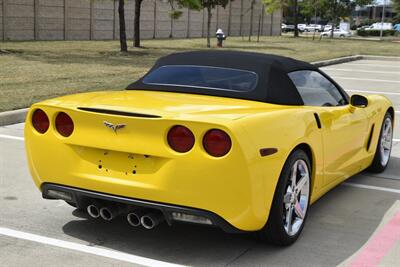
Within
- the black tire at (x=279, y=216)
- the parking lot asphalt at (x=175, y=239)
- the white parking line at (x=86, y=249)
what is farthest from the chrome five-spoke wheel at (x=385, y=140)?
the white parking line at (x=86, y=249)

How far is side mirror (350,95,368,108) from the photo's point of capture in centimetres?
A: 554

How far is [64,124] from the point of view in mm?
4234

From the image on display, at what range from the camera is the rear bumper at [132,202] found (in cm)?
380

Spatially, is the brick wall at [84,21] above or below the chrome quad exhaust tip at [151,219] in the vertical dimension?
above

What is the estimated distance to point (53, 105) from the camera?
167 inches

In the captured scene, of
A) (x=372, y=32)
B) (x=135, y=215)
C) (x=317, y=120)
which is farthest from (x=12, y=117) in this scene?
(x=372, y=32)

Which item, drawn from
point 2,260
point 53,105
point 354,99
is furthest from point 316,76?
point 2,260

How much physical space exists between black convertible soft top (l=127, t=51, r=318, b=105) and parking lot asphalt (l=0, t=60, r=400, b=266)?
3.55 feet

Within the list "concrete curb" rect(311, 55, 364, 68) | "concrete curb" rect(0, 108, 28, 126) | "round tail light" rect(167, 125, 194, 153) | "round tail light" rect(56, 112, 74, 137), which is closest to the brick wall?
"concrete curb" rect(311, 55, 364, 68)

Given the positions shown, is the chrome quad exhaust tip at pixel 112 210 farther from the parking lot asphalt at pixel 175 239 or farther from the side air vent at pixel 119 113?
the side air vent at pixel 119 113

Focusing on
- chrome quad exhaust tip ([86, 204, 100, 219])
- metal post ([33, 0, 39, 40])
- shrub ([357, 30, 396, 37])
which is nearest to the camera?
chrome quad exhaust tip ([86, 204, 100, 219])

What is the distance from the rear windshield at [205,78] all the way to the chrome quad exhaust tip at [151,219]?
1.31 m

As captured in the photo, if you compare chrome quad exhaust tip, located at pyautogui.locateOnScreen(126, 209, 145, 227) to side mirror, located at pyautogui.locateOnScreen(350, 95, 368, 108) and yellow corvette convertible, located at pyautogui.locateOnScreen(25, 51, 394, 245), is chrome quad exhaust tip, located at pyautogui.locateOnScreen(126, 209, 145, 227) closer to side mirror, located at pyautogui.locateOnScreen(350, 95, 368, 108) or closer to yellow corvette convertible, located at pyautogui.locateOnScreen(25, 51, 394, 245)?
yellow corvette convertible, located at pyautogui.locateOnScreen(25, 51, 394, 245)

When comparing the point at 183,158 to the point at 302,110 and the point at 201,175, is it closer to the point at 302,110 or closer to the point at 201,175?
the point at 201,175
